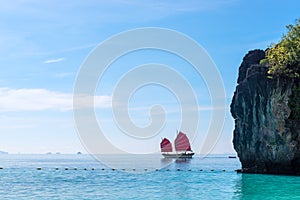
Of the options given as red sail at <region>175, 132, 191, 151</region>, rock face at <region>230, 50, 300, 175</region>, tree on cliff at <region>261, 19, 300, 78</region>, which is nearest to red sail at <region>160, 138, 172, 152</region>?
red sail at <region>175, 132, 191, 151</region>

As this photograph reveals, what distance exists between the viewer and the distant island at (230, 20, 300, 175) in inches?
1503

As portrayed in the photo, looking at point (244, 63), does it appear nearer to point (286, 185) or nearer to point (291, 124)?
point (291, 124)

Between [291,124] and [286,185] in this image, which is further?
[291,124]

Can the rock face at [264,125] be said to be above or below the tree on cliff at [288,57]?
below

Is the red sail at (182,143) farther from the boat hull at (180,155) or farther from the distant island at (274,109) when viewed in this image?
the distant island at (274,109)

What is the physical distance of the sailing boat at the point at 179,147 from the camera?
308ft

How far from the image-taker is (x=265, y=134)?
133 feet

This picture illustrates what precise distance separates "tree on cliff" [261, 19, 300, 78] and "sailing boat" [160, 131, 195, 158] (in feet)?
181

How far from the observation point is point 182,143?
94688mm

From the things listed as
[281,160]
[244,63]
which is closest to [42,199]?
[281,160]

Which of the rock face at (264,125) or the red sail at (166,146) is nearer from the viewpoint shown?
the rock face at (264,125)

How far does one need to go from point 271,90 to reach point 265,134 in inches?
171

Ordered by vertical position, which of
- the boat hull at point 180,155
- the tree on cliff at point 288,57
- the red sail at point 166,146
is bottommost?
the boat hull at point 180,155

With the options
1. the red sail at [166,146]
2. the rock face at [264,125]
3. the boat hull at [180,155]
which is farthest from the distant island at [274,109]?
the red sail at [166,146]
